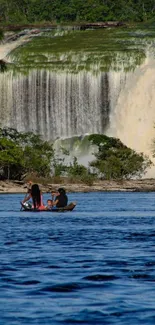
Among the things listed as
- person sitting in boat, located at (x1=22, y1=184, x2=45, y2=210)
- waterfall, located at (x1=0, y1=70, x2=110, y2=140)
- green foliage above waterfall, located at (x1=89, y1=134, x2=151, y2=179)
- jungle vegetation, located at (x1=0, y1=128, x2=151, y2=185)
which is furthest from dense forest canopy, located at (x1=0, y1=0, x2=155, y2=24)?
person sitting in boat, located at (x1=22, y1=184, x2=45, y2=210)

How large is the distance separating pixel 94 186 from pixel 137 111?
121 feet

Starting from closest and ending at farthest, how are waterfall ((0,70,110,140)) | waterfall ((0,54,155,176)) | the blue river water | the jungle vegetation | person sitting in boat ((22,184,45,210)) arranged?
the blue river water, person sitting in boat ((22,184,45,210)), the jungle vegetation, waterfall ((0,70,110,140)), waterfall ((0,54,155,176))

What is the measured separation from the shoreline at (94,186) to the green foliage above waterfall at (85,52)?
2491 cm

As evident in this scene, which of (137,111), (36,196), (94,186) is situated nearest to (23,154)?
(94,186)

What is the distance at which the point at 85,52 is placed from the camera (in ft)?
447

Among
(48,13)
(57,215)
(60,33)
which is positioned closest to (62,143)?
(60,33)

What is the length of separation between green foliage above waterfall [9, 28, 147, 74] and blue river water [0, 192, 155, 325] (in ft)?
302

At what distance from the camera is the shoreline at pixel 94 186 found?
95188mm

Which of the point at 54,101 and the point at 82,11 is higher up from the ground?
the point at 82,11

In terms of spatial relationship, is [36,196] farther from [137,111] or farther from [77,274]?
[137,111]

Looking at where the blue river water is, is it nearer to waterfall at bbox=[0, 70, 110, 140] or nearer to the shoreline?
the shoreline

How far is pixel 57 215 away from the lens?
50469mm

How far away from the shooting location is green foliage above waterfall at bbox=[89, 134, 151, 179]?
116m

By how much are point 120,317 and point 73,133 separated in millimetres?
112936
